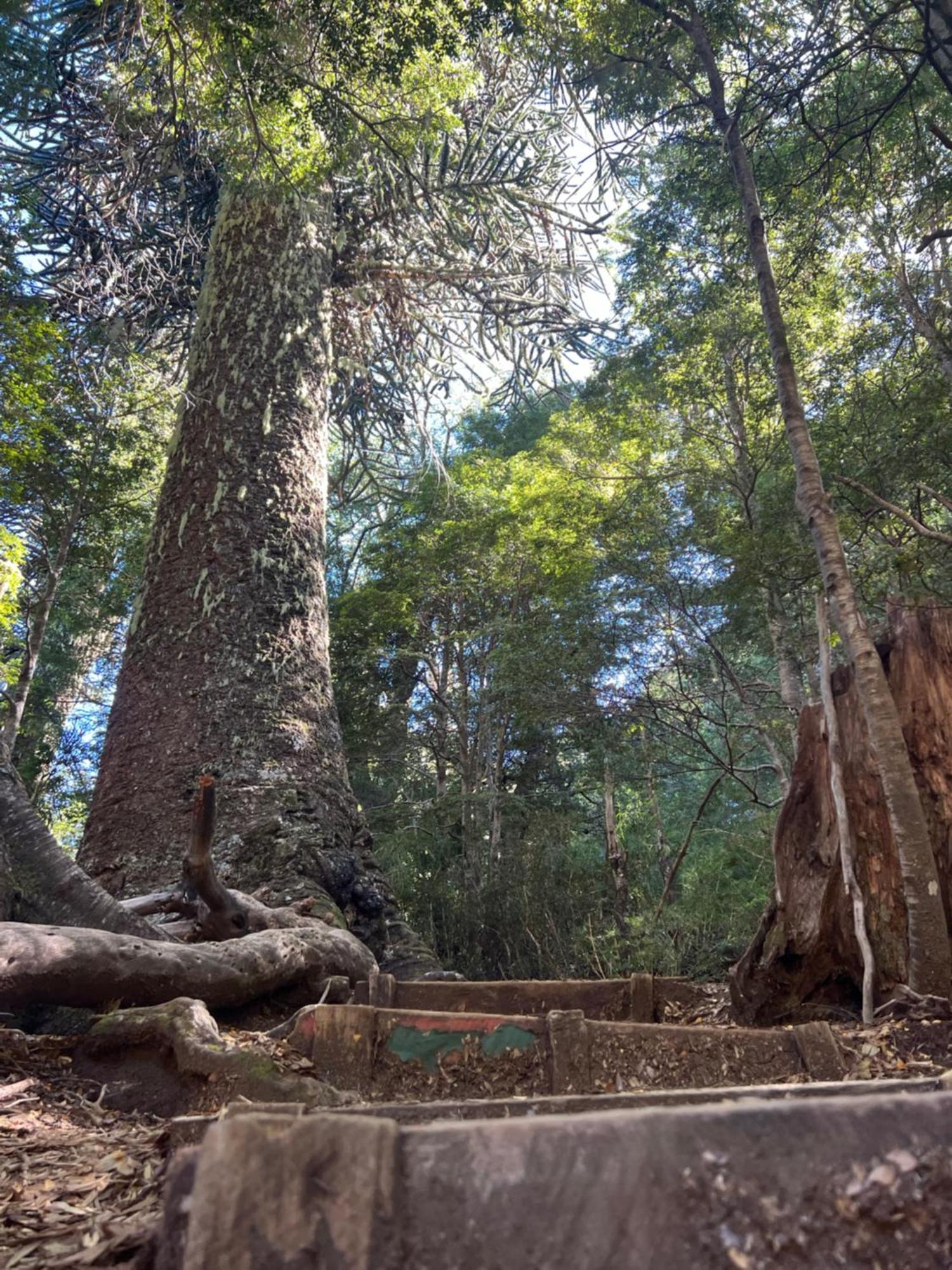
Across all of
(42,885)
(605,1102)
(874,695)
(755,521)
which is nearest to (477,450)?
(755,521)

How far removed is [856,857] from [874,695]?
869 mm

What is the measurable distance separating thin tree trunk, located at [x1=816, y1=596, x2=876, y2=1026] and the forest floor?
400 mm

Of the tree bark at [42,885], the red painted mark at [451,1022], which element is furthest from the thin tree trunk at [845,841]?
the tree bark at [42,885]

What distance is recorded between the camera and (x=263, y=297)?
820 cm

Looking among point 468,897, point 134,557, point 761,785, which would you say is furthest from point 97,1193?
point 761,785

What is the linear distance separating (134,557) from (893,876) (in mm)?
13859

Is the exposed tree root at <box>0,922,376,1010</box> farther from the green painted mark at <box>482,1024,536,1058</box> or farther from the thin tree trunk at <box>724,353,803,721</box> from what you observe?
the thin tree trunk at <box>724,353,803,721</box>

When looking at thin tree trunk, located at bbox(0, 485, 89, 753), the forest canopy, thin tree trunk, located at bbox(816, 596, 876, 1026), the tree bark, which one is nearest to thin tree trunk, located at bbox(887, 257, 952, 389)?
the forest canopy

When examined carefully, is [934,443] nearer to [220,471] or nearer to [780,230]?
[780,230]

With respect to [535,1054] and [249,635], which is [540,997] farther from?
[249,635]

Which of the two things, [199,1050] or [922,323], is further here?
[922,323]

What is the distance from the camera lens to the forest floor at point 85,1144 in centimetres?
174

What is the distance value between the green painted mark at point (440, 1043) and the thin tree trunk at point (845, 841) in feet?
5.27

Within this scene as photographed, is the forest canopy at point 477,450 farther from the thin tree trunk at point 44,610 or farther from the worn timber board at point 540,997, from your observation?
the worn timber board at point 540,997
